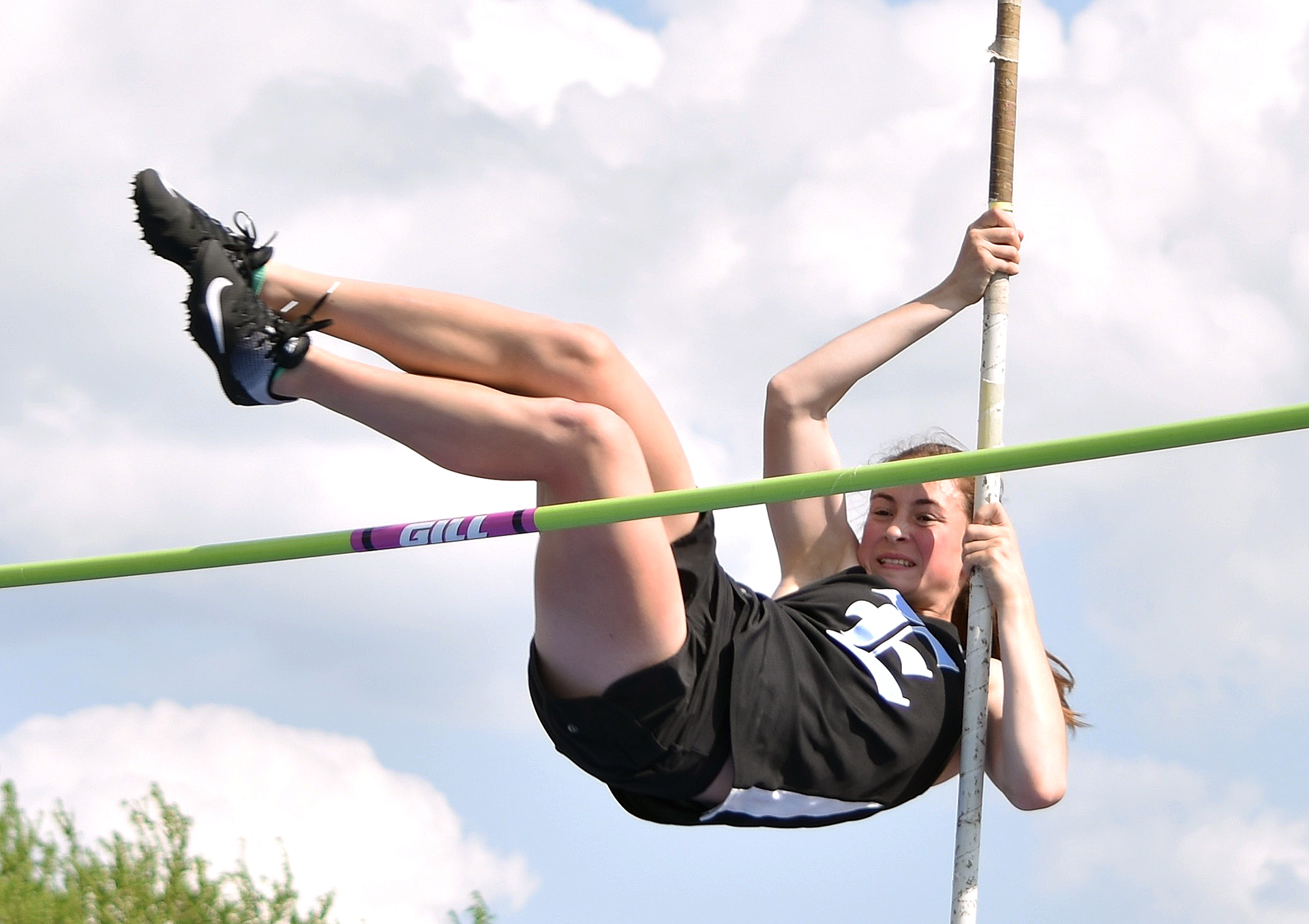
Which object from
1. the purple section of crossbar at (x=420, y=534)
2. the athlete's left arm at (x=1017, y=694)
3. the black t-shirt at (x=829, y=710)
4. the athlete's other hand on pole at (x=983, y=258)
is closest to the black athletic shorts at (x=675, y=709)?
the black t-shirt at (x=829, y=710)

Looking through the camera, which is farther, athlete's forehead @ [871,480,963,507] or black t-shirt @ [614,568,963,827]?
athlete's forehead @ [871,480,963,507]

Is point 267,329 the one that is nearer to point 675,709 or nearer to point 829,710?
point 675,709

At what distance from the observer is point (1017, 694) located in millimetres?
3316

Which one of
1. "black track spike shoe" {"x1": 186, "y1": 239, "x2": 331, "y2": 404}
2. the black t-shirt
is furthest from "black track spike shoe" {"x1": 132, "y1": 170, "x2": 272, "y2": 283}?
the black t-shirt

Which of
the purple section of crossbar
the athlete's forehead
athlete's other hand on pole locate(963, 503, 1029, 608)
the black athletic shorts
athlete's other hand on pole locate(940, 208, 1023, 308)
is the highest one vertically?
athlete's other hand on pole locate(940, 208, 1023, 308)

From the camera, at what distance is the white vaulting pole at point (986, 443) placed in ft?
11.4

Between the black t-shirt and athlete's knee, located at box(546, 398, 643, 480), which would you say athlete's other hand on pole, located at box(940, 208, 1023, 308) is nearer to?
the black t-shirt

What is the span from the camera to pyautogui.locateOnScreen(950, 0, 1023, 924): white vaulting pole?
3.48m

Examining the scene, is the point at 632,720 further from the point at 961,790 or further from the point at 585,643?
the point at 961,790

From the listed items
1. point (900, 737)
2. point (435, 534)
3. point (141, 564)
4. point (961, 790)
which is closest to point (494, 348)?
point (435, 534)

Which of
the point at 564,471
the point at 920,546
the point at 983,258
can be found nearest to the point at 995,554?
the point at 920,546

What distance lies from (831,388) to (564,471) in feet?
3.56

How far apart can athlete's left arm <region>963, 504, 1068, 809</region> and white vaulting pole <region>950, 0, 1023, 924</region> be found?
43 mm

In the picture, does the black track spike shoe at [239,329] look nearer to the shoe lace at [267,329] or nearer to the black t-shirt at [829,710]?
the shoe lace at [267,329]
